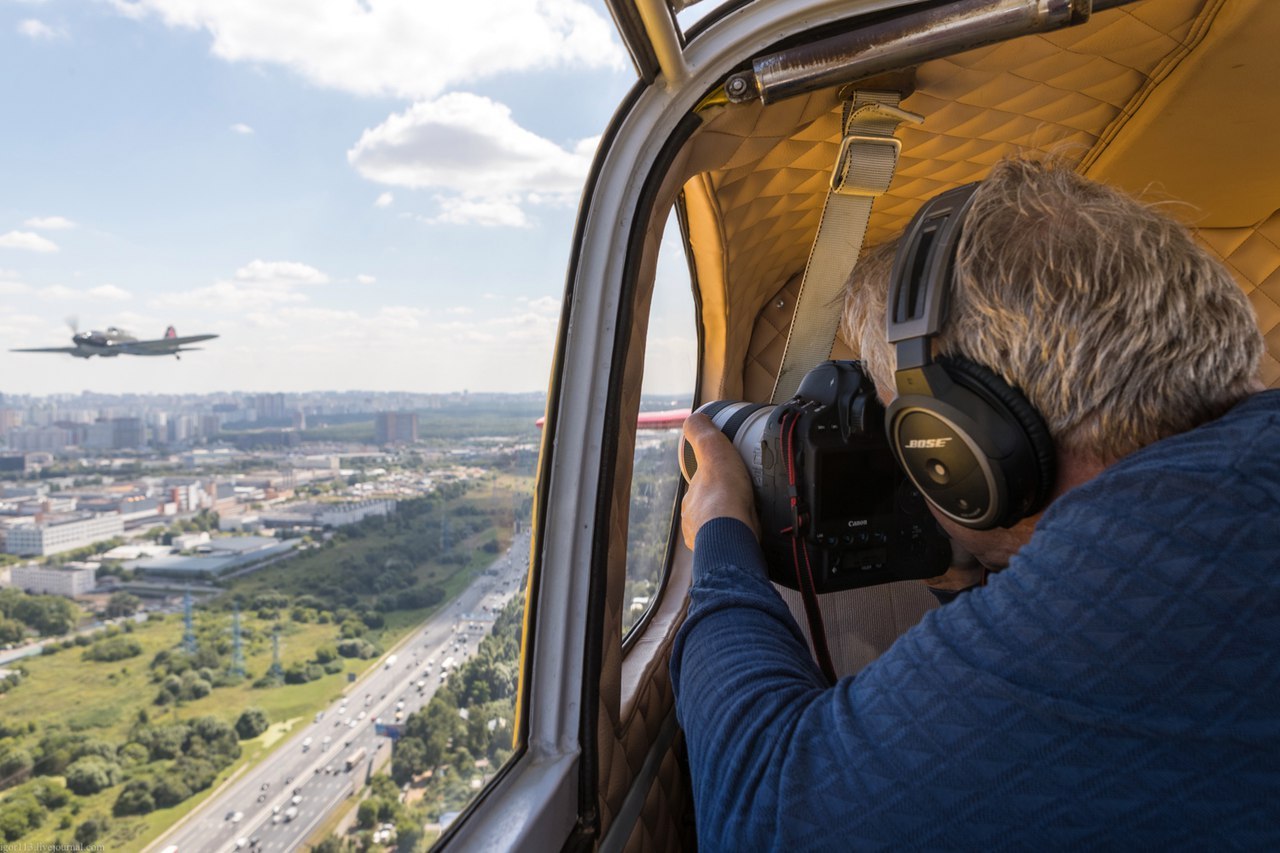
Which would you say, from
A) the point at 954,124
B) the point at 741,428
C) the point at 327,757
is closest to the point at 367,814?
the point at 327,757

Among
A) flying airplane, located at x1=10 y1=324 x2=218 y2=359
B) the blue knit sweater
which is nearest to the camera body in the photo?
the blue knit sweater

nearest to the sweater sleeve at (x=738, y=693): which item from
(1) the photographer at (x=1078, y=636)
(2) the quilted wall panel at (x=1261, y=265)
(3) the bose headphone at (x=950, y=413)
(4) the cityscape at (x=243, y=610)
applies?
(1) the photographer at (x=1078, y=636)

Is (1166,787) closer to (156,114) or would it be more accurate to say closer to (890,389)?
(890,389)

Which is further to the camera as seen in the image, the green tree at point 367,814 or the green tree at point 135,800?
the green tree at point 367,814

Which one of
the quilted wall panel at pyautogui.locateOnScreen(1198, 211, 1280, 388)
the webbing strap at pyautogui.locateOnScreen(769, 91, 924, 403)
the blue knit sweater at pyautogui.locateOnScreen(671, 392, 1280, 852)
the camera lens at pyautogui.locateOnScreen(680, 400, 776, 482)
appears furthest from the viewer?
the quilted wall panel at pyautogui.locateOnScreen(1198, 211, 1280, 388)

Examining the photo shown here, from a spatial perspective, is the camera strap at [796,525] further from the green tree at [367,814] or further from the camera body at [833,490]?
the green tree at [367,814]

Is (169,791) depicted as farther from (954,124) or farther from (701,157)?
(954,124)

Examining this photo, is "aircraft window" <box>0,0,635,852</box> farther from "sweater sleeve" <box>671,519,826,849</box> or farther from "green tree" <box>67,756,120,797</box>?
"sweater sleeve" <box>671,519,826,849</box>
